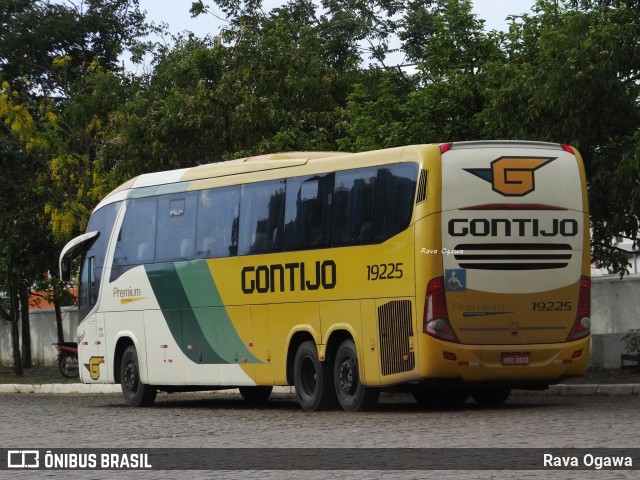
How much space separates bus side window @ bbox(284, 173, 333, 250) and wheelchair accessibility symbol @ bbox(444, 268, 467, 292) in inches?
90.4

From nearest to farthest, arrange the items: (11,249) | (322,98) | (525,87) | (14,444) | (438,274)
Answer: (14,444), (438,274), (525,87), (322,98), (11,249)

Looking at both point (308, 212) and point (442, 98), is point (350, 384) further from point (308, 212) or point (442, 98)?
point (442, 98)

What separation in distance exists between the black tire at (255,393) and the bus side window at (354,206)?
6081 mm

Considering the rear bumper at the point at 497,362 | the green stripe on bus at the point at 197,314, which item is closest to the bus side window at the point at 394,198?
the rear bumper at the point at 497,362

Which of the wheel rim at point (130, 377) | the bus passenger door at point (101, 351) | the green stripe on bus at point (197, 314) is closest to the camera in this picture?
the green stripe on bus at point (197, 314)

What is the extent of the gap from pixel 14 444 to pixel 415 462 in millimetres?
5417

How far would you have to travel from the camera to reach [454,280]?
1848 cm

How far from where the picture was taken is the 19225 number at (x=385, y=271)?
18906 millimetres

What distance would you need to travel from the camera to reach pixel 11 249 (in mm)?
38062

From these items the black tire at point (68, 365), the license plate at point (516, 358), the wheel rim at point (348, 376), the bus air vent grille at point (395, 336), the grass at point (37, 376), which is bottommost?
the grass at point (37, 376)

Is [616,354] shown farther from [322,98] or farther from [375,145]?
[322,98]

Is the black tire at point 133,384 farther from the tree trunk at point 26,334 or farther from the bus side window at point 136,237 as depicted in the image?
the tree trunk at point 26,334

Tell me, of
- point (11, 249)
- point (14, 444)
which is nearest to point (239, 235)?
point (14, 444)

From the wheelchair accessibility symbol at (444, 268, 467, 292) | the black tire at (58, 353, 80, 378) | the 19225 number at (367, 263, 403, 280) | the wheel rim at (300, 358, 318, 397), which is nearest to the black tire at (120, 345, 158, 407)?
the wheel rim at (300, 358, 318, 397)
